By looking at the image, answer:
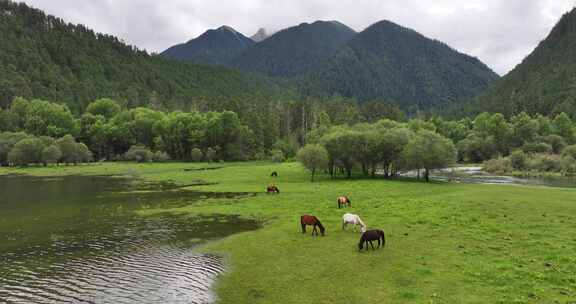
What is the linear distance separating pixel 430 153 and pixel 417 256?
54.5 meters

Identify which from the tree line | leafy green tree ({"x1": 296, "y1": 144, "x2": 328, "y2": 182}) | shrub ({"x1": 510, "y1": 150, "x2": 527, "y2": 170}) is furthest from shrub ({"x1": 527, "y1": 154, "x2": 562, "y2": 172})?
leafy green tree ({"x1": 296, "y1": 144, "x2": 328, "y2": 182})

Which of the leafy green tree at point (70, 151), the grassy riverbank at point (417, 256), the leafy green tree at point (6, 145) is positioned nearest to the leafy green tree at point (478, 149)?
the grassy riverbank at point (417, 256)

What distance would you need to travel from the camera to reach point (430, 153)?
73.4m

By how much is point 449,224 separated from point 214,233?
20957 mm

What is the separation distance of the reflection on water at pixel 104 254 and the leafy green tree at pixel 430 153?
47959 mm

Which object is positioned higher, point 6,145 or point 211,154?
point 6,145

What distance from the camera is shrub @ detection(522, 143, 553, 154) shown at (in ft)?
397

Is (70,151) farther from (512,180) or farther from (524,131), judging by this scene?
(524,131)

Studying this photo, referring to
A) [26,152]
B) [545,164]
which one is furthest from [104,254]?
[26,152]

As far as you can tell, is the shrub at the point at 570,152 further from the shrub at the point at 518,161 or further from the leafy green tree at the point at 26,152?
the leafy green tree at the point at 26,152

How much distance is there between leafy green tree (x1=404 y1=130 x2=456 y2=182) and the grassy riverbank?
96.1ft

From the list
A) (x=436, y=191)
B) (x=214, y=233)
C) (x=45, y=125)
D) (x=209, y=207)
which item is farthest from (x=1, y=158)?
(x=436, y=191)

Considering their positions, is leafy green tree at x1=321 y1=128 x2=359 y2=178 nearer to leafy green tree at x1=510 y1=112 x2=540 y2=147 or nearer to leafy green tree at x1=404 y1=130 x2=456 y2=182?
leafy green tree at x1=404 y1=130 x2=456 y2=182

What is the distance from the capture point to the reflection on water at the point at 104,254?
19.7 m
